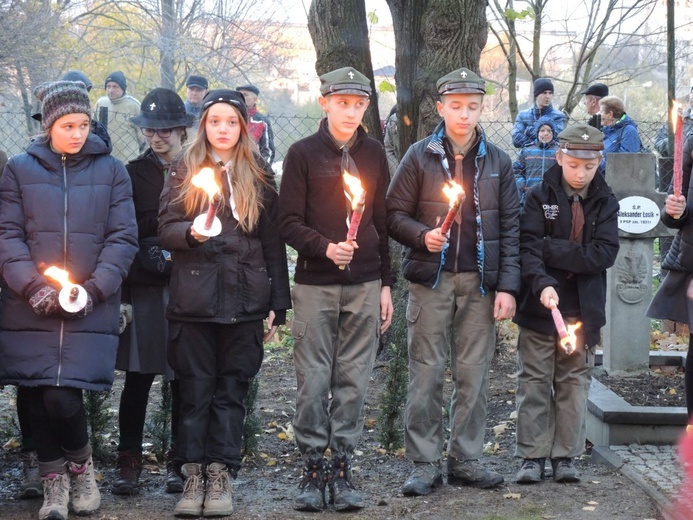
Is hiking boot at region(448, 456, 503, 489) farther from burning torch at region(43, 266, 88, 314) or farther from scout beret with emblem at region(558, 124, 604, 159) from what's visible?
burning torch at region(43, 266, 88, 314)

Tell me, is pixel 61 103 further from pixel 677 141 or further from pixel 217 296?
pixel 677 141

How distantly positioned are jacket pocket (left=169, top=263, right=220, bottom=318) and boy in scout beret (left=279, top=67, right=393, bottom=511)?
44 cm

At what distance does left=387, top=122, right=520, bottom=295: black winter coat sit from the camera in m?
5.27

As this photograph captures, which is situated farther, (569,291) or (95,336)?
(569,291)

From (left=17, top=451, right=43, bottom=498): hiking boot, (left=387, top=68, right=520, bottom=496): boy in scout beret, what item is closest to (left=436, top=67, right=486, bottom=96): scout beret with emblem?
(left=387, top=68, right=520, bottom=496): boy in scout beret

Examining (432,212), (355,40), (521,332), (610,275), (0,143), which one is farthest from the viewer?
(0,143)

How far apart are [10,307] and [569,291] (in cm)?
304

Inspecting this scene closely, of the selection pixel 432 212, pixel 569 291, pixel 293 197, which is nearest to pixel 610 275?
pixel 569 291

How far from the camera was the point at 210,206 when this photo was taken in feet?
13.4

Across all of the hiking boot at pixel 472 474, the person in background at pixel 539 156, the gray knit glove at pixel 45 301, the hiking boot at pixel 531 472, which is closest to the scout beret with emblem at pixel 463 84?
the hiking boot at pixel 472 474

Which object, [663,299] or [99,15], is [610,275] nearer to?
[663,299]

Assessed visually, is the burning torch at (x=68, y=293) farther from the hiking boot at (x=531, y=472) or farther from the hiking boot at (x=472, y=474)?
the hiking boot at (x=531, y=472)

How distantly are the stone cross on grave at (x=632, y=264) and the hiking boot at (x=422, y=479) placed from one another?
2486 millimetres

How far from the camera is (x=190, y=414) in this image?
4.93m
